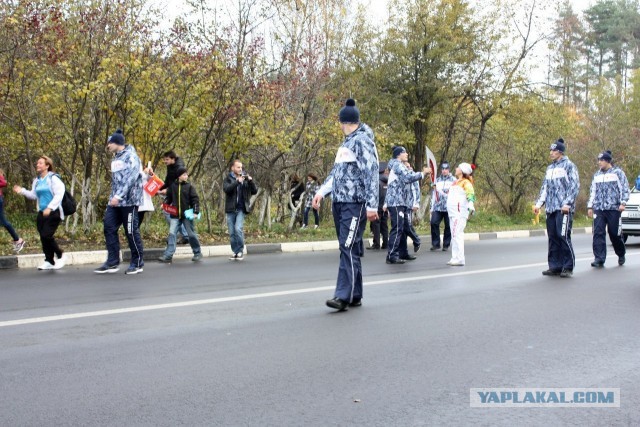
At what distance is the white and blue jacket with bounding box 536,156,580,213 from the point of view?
9844mm

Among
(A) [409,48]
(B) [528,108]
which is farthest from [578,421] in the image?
(B) [528,108]

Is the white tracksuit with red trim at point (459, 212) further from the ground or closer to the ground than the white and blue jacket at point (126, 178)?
closer to the ground

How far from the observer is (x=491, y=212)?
3177 centimetres

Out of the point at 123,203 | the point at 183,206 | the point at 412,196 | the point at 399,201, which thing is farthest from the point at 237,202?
the point at 412,196

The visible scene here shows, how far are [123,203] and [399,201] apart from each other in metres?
4.95

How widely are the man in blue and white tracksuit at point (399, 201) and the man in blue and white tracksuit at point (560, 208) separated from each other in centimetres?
263

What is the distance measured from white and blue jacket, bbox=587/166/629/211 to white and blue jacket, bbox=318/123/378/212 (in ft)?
20.5

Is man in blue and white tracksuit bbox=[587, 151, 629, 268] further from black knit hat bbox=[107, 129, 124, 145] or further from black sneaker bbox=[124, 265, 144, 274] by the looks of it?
black knit hat bbox=[107, 129, 124, 145]

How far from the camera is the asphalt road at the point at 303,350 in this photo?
13.0 feet

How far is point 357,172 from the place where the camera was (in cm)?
691

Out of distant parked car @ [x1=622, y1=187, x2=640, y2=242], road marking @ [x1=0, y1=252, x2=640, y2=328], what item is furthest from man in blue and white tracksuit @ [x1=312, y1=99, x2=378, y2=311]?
distant parked car @ [x1=622, y1=187, x2=640, y2=242]

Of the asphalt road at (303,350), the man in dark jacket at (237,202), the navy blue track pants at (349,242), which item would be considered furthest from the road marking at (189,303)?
the man in dark jacket at (237,202)

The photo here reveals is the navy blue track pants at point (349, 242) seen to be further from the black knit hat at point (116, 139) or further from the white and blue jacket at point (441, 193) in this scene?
the white and blue jacket at point (441, 193)
